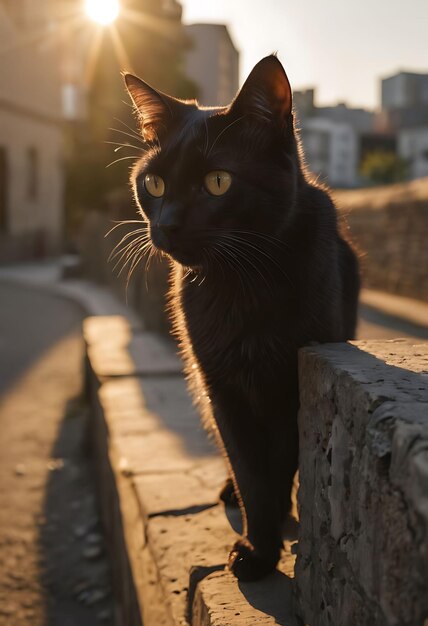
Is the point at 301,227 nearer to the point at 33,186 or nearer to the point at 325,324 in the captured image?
the point at 325,324

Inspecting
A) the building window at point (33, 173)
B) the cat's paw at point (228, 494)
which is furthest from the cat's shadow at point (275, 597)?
the building window at point (33, 173)

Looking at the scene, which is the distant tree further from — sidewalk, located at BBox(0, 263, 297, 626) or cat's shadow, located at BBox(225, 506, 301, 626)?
cat's shadow, located at BBox(225, 506, 301, 626)

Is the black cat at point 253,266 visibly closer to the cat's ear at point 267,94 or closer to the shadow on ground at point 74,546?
the cat's ear at point 267,94

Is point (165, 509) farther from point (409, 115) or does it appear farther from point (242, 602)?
point (409, 115)

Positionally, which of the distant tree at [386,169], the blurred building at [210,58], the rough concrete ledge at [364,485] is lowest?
the rough concrete ledge at [364,485]

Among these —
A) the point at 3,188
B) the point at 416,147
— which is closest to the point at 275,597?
→ the point at 3,188

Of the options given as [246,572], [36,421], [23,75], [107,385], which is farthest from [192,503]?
[23,75]

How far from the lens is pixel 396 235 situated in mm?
7898

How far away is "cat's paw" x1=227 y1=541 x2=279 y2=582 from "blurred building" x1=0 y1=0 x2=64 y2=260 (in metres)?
16.7

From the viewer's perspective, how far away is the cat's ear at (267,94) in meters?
1.46

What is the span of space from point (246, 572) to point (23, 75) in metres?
19.8

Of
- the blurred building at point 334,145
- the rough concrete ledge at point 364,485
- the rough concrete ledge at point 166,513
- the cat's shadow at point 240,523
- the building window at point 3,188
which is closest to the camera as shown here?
the rough concrete ledge at point 364,485

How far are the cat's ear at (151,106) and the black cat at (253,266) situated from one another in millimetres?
75

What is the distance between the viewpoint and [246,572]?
1.65 meters
